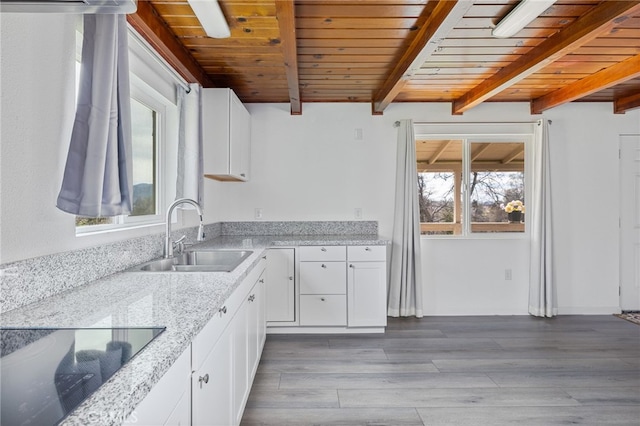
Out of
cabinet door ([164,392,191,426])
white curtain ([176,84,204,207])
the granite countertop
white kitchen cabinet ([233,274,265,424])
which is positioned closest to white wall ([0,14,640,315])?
white curtain ([176,84,204,207])

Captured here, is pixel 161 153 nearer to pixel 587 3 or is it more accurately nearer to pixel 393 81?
pixel 393 81

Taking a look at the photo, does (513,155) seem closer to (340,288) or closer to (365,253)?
(365,253)

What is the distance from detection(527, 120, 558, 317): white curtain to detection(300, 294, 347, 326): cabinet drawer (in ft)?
6.89

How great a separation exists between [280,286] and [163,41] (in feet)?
6.89

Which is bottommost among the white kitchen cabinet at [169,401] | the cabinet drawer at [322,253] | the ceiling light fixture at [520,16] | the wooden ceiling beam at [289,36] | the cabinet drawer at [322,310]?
the cabinet drawer at [322,310]

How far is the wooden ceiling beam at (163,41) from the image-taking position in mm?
1889

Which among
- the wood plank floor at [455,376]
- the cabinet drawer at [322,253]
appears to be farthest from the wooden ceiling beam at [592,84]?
the cabinet drawer at [322,253]

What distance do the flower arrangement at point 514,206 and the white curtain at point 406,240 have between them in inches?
42.9

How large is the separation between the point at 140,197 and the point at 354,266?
1.84 metres

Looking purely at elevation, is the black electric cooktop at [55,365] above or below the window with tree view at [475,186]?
below

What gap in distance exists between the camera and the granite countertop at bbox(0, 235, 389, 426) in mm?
654

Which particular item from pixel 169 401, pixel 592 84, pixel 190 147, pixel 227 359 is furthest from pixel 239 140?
pixel 592 84

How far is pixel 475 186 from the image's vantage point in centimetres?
399

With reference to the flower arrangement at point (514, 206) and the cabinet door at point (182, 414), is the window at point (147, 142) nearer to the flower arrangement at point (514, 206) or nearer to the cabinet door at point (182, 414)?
the cabinet door at point (182, 414)
